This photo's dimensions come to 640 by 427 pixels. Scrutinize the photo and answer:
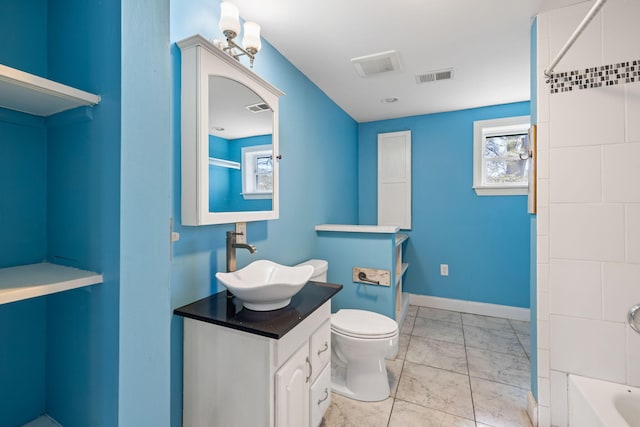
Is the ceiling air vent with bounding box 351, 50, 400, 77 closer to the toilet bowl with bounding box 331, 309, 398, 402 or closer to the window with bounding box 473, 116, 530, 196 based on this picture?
the window with bounding box 473, 116, 530, 196

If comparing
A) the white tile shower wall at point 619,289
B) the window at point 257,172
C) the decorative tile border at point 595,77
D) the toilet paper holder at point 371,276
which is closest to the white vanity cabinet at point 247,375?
the window at point 257,172

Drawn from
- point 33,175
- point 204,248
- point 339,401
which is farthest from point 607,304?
point 33,175

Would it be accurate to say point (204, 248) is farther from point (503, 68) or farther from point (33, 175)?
point (503, 68)

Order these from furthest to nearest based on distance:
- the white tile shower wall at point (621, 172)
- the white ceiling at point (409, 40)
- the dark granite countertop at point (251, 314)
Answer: the white ceiling at point (409, 40), the white tile shower wall at point (621, 172), the dark granite countertop at point (251, 314)

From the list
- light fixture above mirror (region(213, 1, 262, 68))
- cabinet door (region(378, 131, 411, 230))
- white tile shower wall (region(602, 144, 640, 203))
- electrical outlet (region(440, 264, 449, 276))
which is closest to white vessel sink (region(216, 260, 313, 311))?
light fixture above mirror (region(213, 1, 262, 68))

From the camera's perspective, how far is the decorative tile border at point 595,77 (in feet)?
4.46

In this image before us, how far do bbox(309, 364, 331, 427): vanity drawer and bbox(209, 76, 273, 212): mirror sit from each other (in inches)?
39.3

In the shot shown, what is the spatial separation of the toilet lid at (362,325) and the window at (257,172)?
3.21ft

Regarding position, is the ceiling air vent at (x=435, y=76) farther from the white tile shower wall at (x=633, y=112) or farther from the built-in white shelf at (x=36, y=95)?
the built-in white shelf at (x=36, y=95)

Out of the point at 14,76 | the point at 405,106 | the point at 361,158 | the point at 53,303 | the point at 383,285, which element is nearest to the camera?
the point at 14,76

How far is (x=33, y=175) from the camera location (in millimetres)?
804

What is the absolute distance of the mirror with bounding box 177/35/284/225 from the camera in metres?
1.25

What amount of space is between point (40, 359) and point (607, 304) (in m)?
2.37

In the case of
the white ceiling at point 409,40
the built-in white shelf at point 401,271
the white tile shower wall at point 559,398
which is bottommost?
the white tile shower wall at point 559,398
